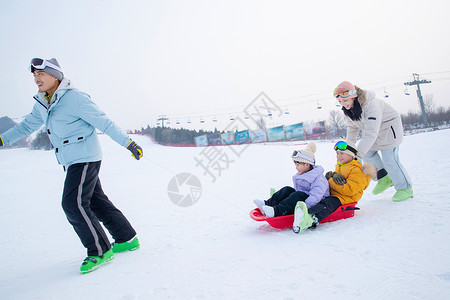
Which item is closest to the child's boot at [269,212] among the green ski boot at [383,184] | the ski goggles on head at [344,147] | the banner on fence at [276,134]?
the ski goggles on head at [344,147]

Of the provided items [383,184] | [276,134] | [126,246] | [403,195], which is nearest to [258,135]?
[276,134]

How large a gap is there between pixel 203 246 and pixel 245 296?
93 cm

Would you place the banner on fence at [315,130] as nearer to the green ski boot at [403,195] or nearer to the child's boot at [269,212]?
the green ski boot at [403,195]

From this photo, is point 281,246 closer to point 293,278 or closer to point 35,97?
point 293,278

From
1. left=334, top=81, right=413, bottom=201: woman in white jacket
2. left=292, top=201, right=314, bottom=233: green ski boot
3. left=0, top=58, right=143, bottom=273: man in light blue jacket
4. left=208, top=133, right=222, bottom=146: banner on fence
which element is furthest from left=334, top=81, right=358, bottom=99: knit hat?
left=208, top=133, right=222, bottom=146: banner on fence

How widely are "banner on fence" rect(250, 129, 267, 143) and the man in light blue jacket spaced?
22.5 m

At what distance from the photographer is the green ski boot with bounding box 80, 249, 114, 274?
1.90 meters

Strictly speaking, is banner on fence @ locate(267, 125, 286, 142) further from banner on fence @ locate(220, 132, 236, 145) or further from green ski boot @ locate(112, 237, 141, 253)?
green ski boot @ locate(112, 237, 141, 253)

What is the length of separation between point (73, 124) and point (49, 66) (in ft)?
1.63

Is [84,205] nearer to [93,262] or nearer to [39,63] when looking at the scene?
[93,262]

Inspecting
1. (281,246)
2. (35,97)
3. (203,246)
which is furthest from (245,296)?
(35,97)

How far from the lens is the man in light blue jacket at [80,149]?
1.99 meters

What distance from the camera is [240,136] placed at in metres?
25.8

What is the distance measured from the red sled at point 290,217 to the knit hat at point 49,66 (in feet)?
6.75
